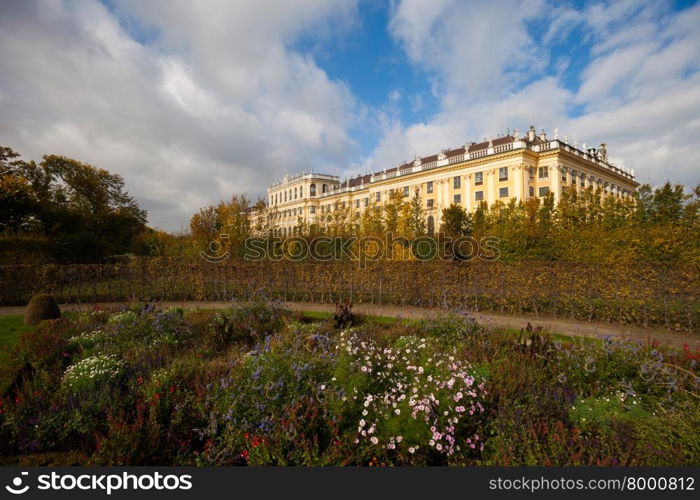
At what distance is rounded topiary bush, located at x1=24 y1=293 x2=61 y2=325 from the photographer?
881cm

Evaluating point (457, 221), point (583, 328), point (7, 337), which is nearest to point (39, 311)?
point (7, 337)

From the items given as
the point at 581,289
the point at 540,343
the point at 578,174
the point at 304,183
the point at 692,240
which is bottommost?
the point at 540,343

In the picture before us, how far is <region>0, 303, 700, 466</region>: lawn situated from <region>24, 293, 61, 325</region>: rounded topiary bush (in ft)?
15.0

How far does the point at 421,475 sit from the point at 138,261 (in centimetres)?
1473

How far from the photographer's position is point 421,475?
8.79ft

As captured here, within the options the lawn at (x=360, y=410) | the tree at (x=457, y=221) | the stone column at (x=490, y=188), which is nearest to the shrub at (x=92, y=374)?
the lawn at (x=360, y=410)

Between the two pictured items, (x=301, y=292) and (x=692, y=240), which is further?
(x=301, y=292)

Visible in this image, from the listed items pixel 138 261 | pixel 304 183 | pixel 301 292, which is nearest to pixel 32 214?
pixel 138 261

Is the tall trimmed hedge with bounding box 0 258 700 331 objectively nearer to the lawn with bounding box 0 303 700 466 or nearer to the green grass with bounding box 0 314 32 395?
the green grass with bounding box 0 314 32 395

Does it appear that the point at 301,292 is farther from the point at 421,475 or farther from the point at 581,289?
the point at 421,475

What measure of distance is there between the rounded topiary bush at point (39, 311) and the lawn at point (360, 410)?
4574 mm

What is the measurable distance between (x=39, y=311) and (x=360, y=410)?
32.2 ft

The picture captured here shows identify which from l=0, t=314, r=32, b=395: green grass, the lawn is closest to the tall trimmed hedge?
l=0, t=314, r=32, b=395: green grass

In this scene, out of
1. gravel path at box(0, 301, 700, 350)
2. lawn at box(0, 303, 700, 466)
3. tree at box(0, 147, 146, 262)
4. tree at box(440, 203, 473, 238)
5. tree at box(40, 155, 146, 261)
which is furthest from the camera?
tree at box(440, 203, 473, 238)
